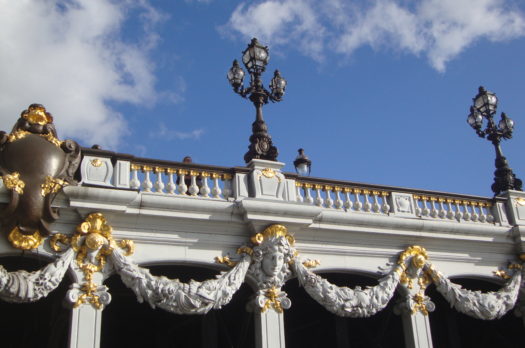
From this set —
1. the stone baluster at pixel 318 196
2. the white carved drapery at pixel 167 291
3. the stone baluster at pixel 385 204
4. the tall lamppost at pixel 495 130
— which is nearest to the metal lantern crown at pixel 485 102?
the tall lamppost at pixel 495 130

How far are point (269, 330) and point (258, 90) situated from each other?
17.9 ft

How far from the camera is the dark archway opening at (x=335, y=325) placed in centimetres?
1806

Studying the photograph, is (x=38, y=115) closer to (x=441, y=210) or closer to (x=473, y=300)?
(x=441, y=210)

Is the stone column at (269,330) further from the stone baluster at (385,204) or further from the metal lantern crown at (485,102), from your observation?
the metal lantern crown at (485,102)

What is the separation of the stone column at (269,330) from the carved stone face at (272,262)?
760 mm

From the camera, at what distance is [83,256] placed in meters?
→ 14.0

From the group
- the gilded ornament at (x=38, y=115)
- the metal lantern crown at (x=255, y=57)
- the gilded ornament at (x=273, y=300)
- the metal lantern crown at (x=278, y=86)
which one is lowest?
the gilded ornament at (x=273, y=300)

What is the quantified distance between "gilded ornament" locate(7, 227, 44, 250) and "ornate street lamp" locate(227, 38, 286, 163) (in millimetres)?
5061

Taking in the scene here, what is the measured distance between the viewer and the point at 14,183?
13.4 metres

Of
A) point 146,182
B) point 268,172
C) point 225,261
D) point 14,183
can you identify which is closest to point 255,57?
point 268,172

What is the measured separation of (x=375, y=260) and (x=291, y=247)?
226cm

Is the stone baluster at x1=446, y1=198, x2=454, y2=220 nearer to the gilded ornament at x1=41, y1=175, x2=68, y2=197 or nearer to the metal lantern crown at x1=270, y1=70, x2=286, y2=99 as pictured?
the metal lantern crown at x1=270, y1=70, x2=286, y2=99

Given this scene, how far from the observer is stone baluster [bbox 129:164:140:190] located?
49.5 feet

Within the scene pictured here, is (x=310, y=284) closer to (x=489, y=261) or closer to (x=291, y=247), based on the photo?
(x=291, y=247)
